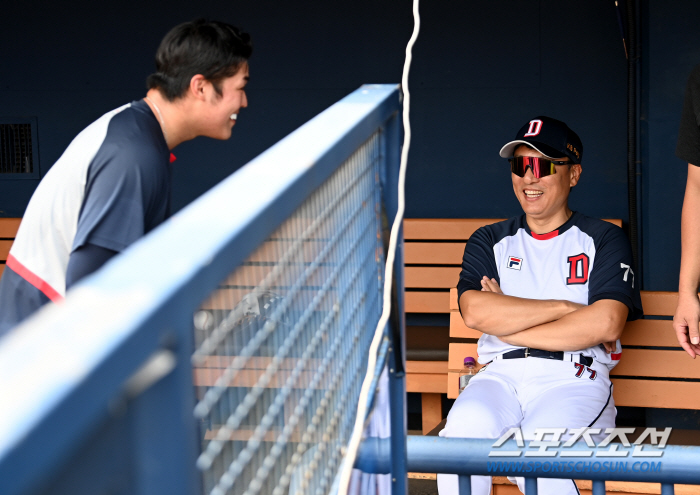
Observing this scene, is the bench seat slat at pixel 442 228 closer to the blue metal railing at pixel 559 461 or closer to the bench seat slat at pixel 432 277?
Answer: the bench seat slat at pixel 432 277

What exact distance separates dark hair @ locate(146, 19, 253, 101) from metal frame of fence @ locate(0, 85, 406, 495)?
1334 millimetres

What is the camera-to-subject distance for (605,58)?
423 cm

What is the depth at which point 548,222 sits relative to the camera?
281 centimetres

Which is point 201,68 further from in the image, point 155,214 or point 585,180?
point 585,180

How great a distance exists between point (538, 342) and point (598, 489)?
99 centimetres

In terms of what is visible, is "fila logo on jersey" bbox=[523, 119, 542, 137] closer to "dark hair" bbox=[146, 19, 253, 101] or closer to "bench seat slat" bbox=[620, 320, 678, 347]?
"bench seat slat" bbox=[620, 320, 678, 347]

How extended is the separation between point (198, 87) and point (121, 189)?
1.44 ft

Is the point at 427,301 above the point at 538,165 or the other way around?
the other way around

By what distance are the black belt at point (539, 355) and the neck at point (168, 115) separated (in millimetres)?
1439

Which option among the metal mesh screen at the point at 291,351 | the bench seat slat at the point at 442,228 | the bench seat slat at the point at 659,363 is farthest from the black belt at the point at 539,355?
the metal mesh screen at the point at 291,351

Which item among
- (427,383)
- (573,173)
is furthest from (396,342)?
(427,383)

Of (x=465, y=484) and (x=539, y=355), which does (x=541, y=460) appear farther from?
(x=539, y=355)

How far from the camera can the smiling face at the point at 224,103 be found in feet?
5.80

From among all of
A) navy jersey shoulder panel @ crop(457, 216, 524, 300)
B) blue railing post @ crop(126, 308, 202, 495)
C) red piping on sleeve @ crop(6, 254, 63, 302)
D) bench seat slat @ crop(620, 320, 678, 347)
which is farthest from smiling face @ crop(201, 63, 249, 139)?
bench seat slat @ crop(620, 320, 678, 347)
